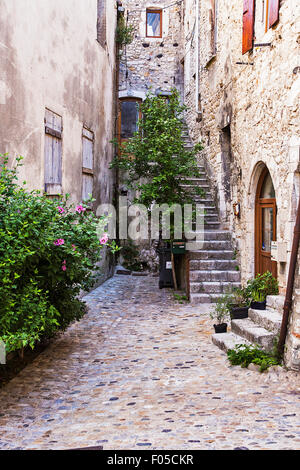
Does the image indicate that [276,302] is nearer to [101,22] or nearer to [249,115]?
[249,115]

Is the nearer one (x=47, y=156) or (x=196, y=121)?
(x=47, y=156)

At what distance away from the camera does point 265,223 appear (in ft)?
24.0

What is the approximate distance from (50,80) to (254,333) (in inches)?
171

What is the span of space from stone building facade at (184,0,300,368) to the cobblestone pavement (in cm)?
81

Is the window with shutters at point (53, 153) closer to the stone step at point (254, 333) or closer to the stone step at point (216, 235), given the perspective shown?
the stone step at point (254, 333)

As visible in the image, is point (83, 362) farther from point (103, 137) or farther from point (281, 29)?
point (103, 137)

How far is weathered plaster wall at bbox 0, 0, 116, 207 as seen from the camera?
17.2 ft

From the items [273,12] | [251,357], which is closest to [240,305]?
[251,357]

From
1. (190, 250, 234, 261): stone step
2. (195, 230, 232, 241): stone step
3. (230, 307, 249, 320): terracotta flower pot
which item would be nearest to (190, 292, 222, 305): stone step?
(190, 250, 234, 261): stone step

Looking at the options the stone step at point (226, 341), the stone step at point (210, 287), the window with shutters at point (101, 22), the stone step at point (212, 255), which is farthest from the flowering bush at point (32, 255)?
the window with shutters at point (101, 22)

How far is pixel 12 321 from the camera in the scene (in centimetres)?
374

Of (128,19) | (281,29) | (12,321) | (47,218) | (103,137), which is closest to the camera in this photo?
(12,321)
